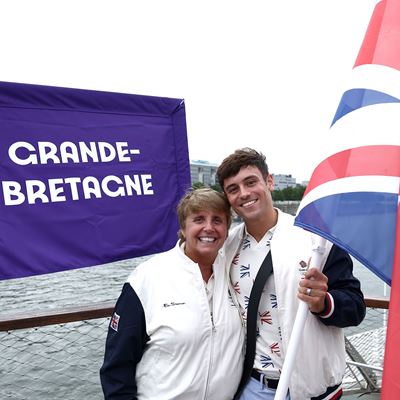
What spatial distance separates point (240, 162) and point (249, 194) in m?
0.16

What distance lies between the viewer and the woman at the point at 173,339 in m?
1.85

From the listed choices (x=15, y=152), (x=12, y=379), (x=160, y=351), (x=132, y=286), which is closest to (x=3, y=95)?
(x=15, y=152)

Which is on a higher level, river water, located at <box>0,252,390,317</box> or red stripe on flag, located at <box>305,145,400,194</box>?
red stripe on flag, located at <box>305,145,400,194</box>

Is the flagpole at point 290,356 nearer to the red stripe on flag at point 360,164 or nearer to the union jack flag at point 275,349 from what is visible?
the union jack flag at point 275,349

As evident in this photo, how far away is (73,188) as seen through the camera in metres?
2.61

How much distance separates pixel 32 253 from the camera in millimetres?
2443

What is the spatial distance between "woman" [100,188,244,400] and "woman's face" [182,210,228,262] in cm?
1

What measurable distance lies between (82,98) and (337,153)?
1.68 m

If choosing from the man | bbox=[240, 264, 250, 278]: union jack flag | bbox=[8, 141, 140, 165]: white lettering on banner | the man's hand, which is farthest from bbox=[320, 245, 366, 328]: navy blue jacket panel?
bbox=[8, 141, 140, 165]: white lettering on banner

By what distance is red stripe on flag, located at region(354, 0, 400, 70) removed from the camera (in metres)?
1.59

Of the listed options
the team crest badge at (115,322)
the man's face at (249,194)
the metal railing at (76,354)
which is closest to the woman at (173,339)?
the team crest badge at (115,322)

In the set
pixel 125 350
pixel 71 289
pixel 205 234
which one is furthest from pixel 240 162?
pixel 71 289

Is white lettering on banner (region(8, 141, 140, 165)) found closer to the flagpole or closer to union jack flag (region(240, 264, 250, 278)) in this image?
union jack flag (region(240, 264, 250, 278))

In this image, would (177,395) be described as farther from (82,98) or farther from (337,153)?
(82,98)
